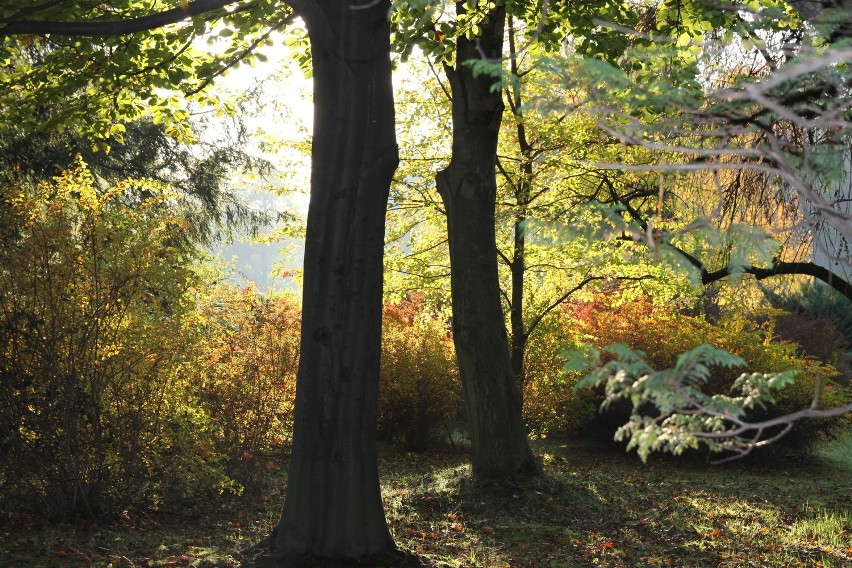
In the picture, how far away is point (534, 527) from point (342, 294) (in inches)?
130

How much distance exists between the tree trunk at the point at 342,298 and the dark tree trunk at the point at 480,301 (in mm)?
3178

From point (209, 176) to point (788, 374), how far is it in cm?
1641

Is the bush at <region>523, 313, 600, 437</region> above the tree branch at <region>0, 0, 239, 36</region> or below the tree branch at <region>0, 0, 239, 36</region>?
below

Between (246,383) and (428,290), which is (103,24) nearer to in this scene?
(246,383)

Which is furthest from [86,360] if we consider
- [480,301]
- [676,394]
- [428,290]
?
[428,290]

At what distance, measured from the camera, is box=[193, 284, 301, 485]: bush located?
8.50 meters

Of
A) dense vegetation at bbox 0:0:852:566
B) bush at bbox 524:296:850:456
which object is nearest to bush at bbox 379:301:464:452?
dense vegetation at bbox 0:0:852:566

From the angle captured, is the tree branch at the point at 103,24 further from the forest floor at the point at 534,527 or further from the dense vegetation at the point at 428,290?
the forest floor at the point at 534,527

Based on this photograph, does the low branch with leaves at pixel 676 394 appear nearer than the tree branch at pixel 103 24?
Yes

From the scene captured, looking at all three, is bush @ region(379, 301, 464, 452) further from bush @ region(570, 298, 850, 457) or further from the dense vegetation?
bush @ region(570, 298, 850, 457)

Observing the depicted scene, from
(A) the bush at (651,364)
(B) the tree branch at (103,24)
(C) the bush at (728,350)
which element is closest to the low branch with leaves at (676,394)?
(B) the tree branch at (103,24)

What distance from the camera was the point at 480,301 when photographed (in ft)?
28.8

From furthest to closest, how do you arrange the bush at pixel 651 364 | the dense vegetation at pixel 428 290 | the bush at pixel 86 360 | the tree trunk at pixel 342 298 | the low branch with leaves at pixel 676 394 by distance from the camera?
the bush at pixel 651 364
the bush at pixel 86 360
the tree trunk at pixel 342 298
the dense vegetation at pixel 428 290
the low branch with leaves at pixel 676 394

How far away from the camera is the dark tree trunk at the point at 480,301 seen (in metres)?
8.75
